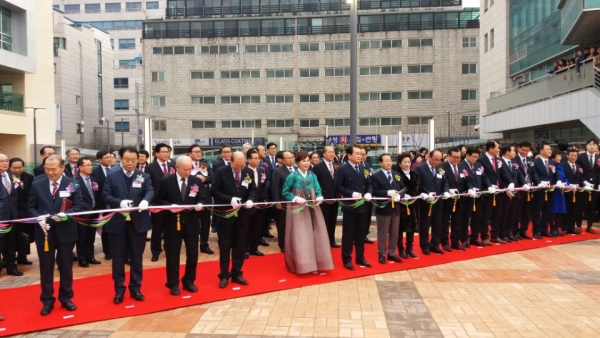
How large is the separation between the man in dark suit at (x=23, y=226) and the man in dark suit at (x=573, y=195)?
10148 mm

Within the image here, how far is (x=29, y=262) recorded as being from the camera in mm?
8414

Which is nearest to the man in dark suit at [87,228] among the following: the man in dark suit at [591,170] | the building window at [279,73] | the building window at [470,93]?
the man in dark suit at [591,170]

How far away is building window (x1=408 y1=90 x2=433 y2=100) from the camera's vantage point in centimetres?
4809

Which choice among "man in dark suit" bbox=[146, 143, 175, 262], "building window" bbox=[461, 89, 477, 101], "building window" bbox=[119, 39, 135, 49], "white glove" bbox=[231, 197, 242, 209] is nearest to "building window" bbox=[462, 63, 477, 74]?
"building window" bbox=[461, 89, 477, 101]

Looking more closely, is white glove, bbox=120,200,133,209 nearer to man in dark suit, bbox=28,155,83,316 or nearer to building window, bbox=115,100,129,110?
man in dark suit, bbox=28,155,83,316

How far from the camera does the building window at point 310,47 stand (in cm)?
4881

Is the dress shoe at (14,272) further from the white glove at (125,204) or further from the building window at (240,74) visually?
the building window at (240,74)

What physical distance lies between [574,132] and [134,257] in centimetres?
2042

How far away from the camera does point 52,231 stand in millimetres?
5805

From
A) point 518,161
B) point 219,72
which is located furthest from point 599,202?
point 219,72

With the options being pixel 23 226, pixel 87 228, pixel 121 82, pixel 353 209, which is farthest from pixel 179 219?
pixel 121 82

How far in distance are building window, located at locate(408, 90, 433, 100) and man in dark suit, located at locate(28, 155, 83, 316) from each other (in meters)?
45.0

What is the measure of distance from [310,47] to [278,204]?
42.6m

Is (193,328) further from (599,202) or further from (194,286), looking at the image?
(599,202)
